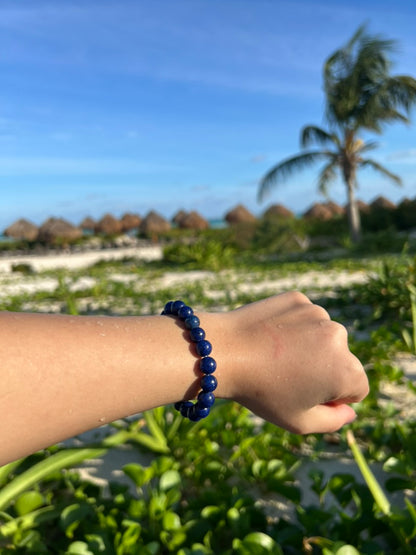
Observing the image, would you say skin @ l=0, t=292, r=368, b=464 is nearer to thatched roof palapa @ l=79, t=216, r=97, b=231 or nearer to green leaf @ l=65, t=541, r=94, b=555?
green leaf @ l=65, t=541, r=94, b=555

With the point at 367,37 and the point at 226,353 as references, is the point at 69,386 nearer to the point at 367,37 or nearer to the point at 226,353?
the point at 226,353

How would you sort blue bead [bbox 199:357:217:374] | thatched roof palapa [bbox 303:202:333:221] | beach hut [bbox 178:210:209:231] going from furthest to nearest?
beach hut [bbox 178:210:209:231], thatched roof palapa [bbox 303:202:333:221], blue bead [bbox 199:357:217:374]

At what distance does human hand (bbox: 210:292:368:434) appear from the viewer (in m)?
0.76

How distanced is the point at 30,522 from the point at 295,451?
907mm

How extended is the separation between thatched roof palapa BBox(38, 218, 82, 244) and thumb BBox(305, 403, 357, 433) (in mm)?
21413

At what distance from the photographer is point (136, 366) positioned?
2.19 ft

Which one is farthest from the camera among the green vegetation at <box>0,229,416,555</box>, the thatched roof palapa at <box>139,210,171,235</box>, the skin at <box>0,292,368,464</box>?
the thatched roof palapa at <box>139,210,171,235</box>

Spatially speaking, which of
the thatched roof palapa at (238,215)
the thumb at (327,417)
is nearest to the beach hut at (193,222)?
the thatched roof palapa at (238,215)

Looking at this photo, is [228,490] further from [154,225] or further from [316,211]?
[316,211]

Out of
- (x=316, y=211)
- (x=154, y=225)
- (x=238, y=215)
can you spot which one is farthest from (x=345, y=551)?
(x=316, y=211)

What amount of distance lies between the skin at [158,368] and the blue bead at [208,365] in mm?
15

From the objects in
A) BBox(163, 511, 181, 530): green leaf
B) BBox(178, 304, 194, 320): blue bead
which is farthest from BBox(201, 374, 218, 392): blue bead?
BBox(163, 511, 181, 530): green leaf

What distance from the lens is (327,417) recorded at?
0.83 m

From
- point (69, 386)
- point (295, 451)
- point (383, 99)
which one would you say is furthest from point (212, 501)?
point (383, 99)
